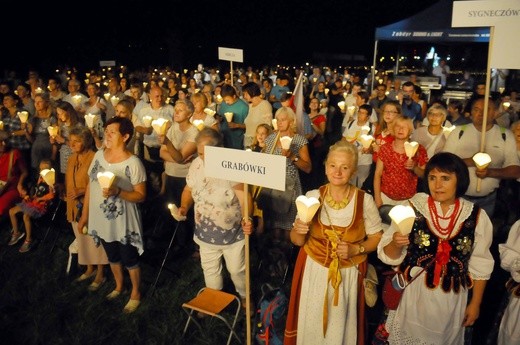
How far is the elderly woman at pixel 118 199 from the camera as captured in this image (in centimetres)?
425

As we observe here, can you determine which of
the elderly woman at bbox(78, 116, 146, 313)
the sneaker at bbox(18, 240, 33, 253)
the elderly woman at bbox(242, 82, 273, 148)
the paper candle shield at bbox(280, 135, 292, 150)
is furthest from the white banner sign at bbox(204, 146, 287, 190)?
the sneaker at bbox(18, 240, 33, 253)

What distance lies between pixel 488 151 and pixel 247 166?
2977mm

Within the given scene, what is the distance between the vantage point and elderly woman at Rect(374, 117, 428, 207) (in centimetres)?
485

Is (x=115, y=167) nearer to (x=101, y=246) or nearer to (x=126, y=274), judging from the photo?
(x=101, y=246)

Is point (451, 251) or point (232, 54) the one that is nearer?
point (451, 251)

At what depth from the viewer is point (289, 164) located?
495cm

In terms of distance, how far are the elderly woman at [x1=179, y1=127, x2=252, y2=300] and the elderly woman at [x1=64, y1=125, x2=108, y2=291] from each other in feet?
4.36

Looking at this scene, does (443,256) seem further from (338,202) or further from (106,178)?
(106,178)

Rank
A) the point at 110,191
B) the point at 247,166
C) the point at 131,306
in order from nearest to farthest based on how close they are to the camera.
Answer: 1. the point at 247,166
2. the point at 110,191
3. the point at 131,306

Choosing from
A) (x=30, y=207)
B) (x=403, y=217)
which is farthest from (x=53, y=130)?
(x=403, y=217)

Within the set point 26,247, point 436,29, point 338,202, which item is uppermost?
point 436,29

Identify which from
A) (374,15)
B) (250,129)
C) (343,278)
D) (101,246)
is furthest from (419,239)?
(374,15)

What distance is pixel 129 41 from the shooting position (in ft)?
117

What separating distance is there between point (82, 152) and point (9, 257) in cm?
226
